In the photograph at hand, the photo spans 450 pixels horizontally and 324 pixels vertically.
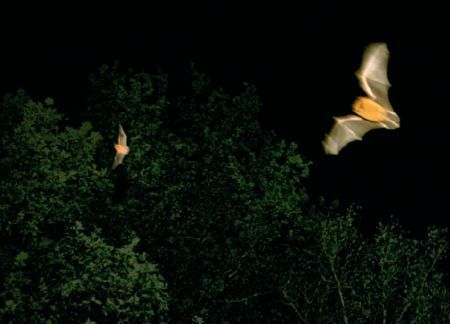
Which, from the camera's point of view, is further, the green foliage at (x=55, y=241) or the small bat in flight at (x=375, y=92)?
the small bat in flight at (x=375, y=92)

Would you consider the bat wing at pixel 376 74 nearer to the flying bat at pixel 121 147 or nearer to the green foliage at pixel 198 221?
the green foliage at pixel 198 221

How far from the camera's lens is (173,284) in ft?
37.9

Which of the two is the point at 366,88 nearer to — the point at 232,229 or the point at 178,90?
the point at 232,229

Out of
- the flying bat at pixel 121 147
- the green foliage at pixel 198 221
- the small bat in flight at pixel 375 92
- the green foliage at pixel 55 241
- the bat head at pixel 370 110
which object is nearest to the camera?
the green foliage at pixel 55 241

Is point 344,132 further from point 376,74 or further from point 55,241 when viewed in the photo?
point 55,241

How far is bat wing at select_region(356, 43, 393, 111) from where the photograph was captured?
9.52 metres

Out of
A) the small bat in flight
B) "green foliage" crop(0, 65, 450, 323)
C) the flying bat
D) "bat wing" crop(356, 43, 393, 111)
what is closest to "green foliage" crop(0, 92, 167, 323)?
"green foliage" crop(0, 65, 450, 323)

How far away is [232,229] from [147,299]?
10.4ft

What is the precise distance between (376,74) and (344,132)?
2.36 meters

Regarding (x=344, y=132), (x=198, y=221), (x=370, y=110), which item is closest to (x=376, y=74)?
(x=370, y=110)

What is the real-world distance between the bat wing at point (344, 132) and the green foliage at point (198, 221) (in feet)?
2.95

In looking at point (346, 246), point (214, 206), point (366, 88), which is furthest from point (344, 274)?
point (366, 88)

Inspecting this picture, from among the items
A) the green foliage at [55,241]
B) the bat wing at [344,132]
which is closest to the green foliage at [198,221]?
the green foliage at [55,241]

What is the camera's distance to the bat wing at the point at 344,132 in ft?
39.8
